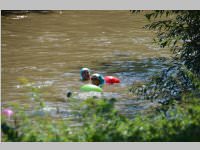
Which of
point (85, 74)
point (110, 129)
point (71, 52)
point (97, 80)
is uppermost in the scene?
point (71, 52)

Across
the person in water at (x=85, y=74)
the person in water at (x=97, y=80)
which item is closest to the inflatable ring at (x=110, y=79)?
the person in water at (x=97, y=80)

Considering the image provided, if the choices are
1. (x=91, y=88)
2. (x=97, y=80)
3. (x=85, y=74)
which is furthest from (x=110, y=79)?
(x=91, y=88)

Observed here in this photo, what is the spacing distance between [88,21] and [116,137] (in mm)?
18499

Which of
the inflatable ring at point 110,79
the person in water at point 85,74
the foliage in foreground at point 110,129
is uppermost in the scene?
the person in water at point 85,74

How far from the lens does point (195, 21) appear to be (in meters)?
10.1

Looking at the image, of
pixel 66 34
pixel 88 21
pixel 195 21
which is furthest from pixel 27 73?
pixel 88 21

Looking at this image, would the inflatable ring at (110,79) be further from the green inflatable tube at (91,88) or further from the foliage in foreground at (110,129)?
the foliage in foreground at (110,129)

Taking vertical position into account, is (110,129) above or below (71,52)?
below

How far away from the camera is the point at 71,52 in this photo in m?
17.0

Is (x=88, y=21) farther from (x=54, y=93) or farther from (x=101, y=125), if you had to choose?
(x=101, y=125)

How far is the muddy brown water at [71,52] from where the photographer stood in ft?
41.0

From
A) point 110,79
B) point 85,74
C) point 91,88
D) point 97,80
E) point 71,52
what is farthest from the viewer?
point 71,52

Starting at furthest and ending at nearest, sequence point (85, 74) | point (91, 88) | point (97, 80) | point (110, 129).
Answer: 1. point (85, 74)
2. point (97, 80)
3. point (91, 88)
4. point (110, 129)

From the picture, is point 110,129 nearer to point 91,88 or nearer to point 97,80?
point 91,88
